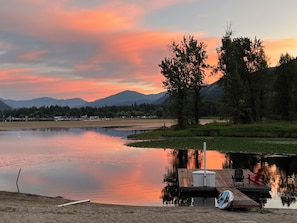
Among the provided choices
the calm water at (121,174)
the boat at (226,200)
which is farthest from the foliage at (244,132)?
the boat at (226,200)

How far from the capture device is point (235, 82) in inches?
3125

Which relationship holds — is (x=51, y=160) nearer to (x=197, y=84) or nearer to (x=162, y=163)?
(x=162, y=163)

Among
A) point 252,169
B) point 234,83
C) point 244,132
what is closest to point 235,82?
point 234,83

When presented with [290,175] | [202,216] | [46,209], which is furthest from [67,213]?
[290,175]

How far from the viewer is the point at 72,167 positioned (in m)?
34.3

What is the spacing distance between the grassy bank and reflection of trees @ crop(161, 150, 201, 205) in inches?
204

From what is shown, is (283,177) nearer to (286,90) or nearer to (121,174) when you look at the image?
(121,174)

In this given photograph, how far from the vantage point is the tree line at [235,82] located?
79.4m

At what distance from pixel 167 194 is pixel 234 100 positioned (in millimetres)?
58553

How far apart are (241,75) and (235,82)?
22.8 feet

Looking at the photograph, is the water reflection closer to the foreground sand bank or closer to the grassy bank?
the grassy bank

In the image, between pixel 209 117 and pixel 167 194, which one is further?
pixel 209 117

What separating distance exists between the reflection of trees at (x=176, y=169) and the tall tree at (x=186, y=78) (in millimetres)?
33987

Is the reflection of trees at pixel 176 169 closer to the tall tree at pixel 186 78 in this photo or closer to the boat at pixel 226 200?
the boat at pixel 226 200
